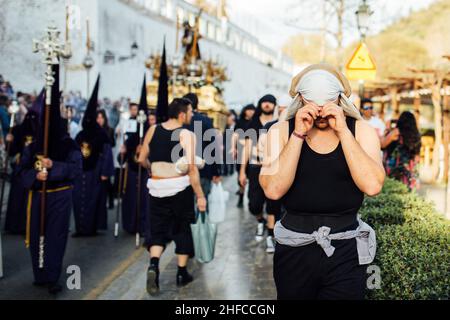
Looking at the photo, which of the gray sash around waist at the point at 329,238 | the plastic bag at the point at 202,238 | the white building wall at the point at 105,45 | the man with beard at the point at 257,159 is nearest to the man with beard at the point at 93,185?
the white building wall at the point at 105,45

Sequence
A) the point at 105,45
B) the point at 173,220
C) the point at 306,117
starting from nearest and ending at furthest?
the point at 306,117, the point at 173,220, the point at 105,45

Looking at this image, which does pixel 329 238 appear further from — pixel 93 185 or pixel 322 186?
pixel 93 185

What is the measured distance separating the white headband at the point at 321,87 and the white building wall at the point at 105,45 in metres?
3.63

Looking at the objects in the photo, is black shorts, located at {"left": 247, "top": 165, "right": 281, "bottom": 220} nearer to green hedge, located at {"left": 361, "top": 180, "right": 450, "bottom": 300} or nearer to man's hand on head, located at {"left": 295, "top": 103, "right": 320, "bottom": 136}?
green hedge, located at {"left": 361, "top": 180, "right": 450, "bottom": 300}

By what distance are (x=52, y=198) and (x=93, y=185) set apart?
3120mm

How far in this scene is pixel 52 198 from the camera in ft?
20.4

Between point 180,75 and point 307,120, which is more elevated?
point 180,75

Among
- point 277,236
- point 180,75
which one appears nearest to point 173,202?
point 277,236

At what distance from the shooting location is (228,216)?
11.2m

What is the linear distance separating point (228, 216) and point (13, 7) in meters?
6.24

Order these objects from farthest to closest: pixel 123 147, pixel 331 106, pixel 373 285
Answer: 1. pixel 123 147
2. pixel 373 285
3. pixel 331 106

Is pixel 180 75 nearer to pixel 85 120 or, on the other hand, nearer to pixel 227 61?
pixel 85 120

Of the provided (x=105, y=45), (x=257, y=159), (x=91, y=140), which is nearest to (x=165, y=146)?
(x=257, y=159)

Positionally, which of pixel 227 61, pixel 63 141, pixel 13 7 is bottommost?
pixel 63 141
